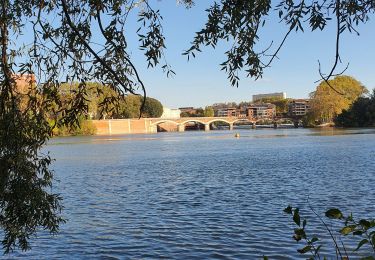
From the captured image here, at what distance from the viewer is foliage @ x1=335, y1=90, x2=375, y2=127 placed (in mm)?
96875

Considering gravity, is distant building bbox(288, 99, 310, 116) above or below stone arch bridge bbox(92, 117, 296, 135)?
→ above

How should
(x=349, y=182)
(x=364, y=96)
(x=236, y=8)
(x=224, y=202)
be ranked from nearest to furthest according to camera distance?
(x=236, y=8) < (x=224, y=202) < (x=349, y=182) < (x=364, y=96)

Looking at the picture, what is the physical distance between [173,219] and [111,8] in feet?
31.0

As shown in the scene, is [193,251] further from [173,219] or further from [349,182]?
[349,182]

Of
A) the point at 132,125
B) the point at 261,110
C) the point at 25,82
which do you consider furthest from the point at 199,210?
the point at 261,110

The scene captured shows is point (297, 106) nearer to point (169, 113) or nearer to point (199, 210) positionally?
point (169, 113)

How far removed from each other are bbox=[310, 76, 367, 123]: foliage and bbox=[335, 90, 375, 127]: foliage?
2247mm

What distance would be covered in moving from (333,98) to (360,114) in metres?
7.29

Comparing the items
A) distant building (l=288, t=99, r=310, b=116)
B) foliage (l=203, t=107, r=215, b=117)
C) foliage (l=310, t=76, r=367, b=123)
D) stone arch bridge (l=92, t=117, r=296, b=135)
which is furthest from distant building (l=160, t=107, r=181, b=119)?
foliage (l=310, t=76, r=367, b=123)

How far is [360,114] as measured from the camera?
100812 millimetres

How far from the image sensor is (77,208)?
1605 centimetres

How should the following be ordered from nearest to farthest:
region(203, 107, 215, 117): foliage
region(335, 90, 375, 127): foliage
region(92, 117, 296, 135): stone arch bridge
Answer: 1. region(335, 90, 375, 127): foliage
2. region(92, 117, 296, 135): stone arch bridge
3. region(203, 107, 215, 117): foliage

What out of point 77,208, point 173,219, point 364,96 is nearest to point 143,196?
point 77,208

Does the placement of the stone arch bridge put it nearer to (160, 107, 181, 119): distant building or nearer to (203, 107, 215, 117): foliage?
(160, 107, 181, 119): distant building
